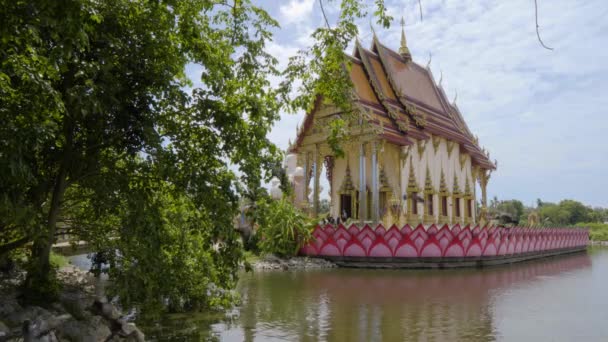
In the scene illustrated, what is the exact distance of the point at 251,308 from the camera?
260 inches

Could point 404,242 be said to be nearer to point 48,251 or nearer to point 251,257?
point 251,257

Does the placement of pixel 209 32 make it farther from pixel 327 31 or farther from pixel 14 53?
pixel 14 53

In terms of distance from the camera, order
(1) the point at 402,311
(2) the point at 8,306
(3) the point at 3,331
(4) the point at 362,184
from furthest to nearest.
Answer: (4) the point at 362,184
(1) the point at 402,311
(2) the point at 8,306
(3) the point at 3,331

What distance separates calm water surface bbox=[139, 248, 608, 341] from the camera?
16.8 ft

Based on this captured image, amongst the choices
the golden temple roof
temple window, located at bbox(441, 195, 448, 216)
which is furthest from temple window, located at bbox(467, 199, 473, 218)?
temple window, located at bbox(441, 195, 448, 216)

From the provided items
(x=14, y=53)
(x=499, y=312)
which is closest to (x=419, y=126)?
(x=499, y=312)

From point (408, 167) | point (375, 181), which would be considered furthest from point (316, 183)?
point (408, 167)

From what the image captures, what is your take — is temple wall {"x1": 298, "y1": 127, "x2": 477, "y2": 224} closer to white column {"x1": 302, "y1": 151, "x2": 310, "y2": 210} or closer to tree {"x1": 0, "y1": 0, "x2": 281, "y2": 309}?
white column {"x1": 302, "y1": 151, "x2": 310, "y2": 210}

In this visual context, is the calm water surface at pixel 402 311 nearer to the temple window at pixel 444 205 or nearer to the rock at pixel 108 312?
the rock at pixel 108 312

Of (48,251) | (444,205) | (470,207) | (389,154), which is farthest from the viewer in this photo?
(470,207)

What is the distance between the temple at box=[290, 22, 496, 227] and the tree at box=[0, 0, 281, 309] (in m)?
11.6

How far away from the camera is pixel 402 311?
6547mm

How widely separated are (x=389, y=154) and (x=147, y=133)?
1586cm

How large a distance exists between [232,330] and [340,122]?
8.56 ft
